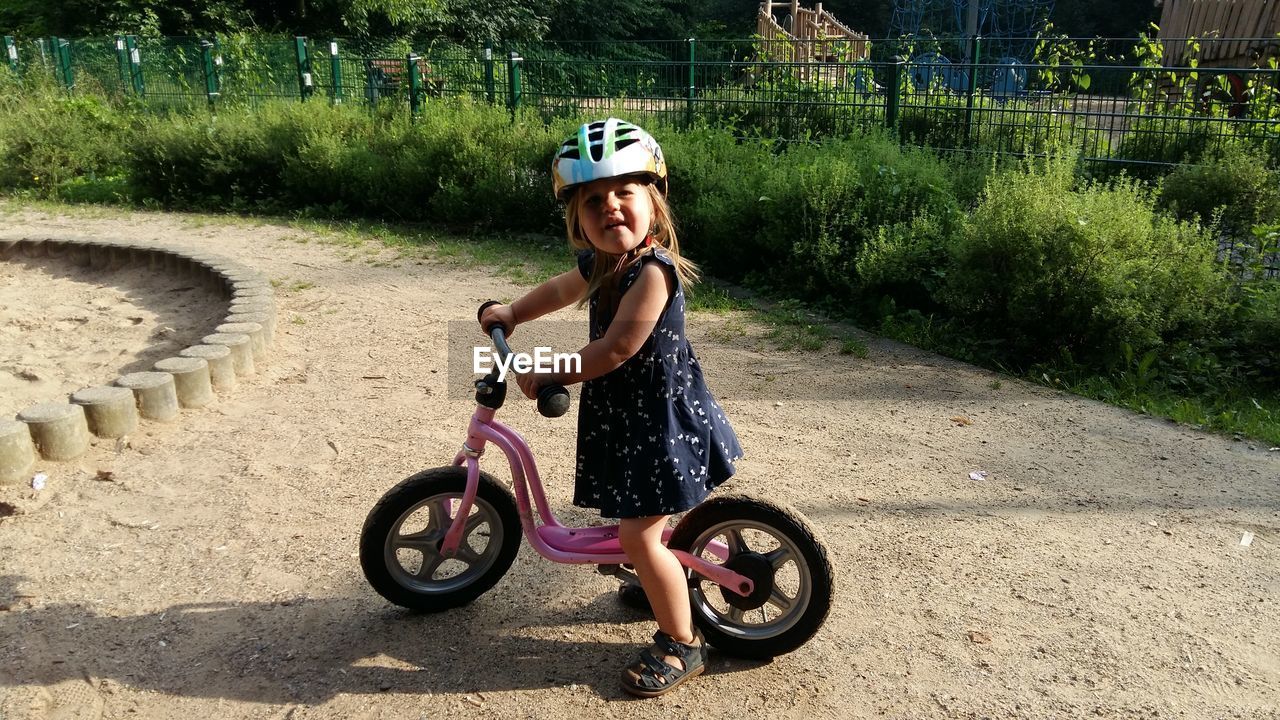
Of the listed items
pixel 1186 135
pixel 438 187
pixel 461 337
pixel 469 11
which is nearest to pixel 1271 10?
pixel 1186 135

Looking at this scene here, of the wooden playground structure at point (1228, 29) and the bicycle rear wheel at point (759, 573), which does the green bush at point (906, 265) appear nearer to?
the bicycle rear wheel at point (759, 573)

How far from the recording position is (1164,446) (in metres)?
4.48

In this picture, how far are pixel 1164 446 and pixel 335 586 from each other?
3.70 metres

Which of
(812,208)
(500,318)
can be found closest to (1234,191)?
(812,208)

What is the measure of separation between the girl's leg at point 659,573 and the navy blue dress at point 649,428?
3.1 inches


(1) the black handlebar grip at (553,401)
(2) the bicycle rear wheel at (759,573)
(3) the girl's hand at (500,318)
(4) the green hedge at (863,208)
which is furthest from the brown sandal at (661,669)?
(4) the green hedge at (863,208)

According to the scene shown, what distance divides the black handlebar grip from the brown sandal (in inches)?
32.7

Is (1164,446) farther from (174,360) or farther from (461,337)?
(174,360)

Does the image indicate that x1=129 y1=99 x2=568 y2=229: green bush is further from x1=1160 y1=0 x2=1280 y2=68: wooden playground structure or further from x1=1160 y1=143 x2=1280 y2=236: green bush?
x1=1160 y1=0 x2=1280 y2=68: wooden playground structure

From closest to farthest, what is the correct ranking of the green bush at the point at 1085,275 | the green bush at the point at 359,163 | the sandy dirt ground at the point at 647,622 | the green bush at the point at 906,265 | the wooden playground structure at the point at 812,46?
1. the sandy dirt ground at the point at 647,622
2. the green bush at the point at 1085,275
3. the green bush at the point at 906,265
4. the wooden playground structure at the point at 812,46
5. the green bush at the point at 359,163

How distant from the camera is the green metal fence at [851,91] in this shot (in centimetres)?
758

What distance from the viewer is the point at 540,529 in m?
2.97

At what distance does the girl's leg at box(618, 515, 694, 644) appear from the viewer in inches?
103

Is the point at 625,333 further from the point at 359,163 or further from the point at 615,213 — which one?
the point at 359,163
